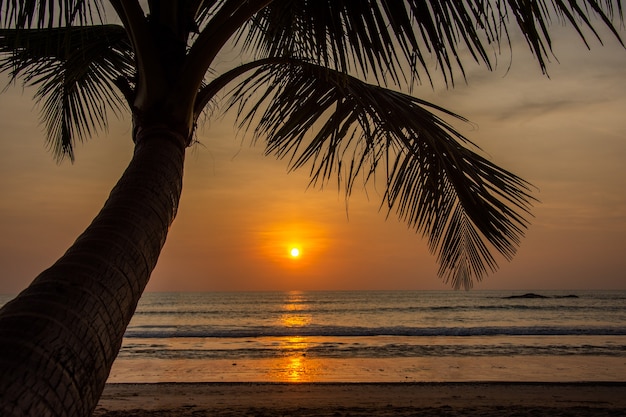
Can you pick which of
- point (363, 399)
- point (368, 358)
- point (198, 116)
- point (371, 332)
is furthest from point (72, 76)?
point (371, 332)

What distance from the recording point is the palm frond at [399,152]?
10.3 ft

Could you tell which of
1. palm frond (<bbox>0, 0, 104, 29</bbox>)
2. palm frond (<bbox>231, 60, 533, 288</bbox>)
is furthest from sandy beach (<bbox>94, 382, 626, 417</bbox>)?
palm frond (<bbox>0, 0, 104, 29</bbox>)

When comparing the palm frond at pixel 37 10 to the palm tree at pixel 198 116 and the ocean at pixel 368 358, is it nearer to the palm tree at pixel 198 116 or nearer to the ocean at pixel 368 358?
the palm tree at pixel 198 116

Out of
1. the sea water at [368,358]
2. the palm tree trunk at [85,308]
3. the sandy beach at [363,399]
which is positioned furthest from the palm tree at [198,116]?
the sea water at [368,358]

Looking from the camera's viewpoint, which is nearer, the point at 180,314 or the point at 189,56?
the point at 189,56

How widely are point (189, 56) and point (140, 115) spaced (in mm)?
299

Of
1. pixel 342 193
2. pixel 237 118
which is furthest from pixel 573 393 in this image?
pixel 237 118

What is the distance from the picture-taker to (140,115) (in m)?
2.15

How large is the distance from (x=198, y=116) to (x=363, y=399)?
5676 mm

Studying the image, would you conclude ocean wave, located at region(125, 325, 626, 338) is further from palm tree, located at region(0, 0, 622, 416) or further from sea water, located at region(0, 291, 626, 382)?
palm tree, located at region(0, 0, 622, 416)

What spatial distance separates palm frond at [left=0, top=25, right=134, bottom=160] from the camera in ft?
10.7

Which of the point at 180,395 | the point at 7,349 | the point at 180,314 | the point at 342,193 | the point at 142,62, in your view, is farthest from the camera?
the point at 180,314

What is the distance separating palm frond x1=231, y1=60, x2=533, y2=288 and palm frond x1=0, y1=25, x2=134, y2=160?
33.8 inches

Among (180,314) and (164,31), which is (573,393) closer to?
(164,31)
